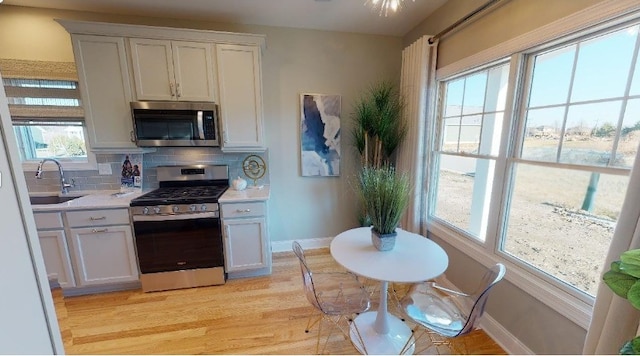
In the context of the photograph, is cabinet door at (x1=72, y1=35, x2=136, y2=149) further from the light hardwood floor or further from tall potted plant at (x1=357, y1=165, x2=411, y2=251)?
tall potted plant at (x1=357, y1=165, x2=411, y2=251)

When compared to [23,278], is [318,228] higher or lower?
lower

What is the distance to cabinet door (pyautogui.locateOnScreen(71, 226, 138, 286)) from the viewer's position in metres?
2.17

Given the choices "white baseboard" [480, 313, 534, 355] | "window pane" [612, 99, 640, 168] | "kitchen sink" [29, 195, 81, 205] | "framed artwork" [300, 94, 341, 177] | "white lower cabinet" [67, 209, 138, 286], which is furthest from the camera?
"framed artwork" [300, 94, 341, 177]

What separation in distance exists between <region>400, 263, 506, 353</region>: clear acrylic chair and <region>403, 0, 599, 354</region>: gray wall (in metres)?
A: 0.35

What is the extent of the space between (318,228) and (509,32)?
2648 millimetres

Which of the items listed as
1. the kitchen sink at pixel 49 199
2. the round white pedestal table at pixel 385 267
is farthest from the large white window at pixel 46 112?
the round white pedestal table at pixel 385 267

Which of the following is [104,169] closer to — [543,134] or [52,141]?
[52,141]

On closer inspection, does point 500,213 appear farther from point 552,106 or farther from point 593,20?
point 593,20

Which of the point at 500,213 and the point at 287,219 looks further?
the point at 287,219

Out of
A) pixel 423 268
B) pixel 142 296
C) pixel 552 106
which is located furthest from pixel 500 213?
pixel 142 296

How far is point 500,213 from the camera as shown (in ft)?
5.97

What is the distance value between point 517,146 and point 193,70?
9.27 ft

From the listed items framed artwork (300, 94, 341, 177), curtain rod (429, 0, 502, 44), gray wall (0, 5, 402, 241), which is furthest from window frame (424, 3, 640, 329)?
framed artwork (300, 94, 341, 177)

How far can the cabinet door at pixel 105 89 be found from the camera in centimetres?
218
